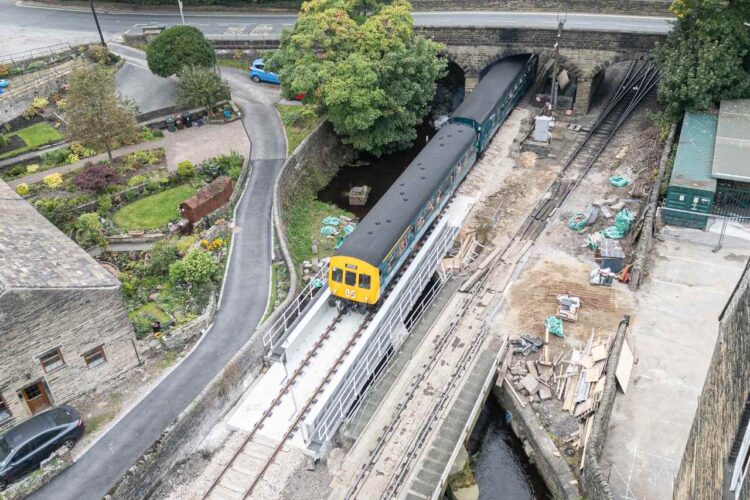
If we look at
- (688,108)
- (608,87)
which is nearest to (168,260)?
(688,108)

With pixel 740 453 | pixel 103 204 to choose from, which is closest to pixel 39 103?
pixel 103 204

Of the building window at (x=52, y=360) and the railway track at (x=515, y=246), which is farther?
the building window at (x=52, y=360)

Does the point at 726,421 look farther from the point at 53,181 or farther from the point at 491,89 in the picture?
the point at 53,181

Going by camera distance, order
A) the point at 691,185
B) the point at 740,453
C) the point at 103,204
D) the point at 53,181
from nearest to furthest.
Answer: the point at 740,453 < the point at 691,185 < the point at 103,204 < the point at 53,181

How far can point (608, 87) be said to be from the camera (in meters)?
52.6

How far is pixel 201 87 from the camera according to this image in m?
45.9

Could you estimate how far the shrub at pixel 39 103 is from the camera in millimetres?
47312

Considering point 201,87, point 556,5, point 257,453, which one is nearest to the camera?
point 257,453

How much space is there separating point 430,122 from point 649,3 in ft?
59.8

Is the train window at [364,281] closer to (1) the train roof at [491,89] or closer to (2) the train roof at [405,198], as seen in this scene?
(2) the train roof at [405,198]

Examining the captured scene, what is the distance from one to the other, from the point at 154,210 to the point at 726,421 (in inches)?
1236

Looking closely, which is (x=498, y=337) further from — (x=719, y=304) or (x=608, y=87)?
(x=608, y=87)

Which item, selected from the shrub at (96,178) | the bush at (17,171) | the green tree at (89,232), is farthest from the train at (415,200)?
the bush at (17,171)

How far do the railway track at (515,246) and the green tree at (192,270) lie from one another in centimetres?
1095
